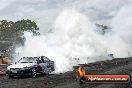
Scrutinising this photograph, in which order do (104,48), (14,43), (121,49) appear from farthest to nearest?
(14,43)
(121,49)
(104,48)

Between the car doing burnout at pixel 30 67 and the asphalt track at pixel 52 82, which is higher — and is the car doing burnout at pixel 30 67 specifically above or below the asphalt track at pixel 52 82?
above

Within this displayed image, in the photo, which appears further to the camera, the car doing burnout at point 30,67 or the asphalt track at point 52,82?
the car doing burnout at point 30,67

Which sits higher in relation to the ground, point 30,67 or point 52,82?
point 30,67

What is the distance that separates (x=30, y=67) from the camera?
23.2m

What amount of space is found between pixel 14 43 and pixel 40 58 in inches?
2628

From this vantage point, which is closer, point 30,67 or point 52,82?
point 52,82

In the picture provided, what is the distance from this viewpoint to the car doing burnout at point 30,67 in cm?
2291

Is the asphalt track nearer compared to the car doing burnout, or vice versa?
the asphalt track

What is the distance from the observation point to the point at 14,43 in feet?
298

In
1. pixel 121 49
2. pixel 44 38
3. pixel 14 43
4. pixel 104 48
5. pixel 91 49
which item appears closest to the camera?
pixel 44 38

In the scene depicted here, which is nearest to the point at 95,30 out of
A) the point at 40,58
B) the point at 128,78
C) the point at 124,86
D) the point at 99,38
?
the point at 99,38

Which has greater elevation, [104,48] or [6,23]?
[6,23]

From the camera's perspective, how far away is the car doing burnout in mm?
22906

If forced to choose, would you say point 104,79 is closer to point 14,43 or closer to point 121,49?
point 121,49
